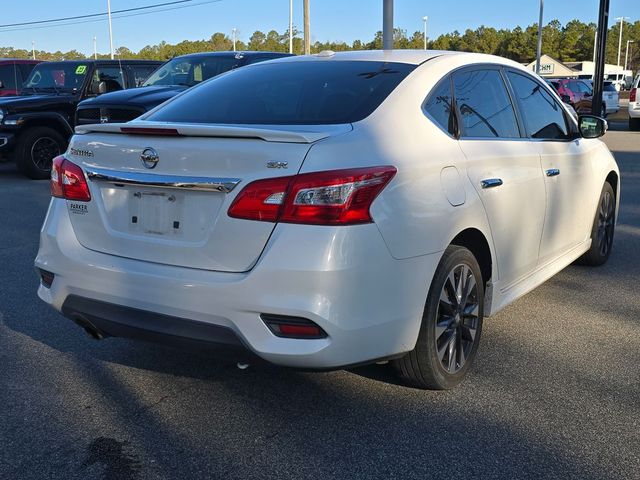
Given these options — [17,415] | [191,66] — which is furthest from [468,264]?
[191,66]

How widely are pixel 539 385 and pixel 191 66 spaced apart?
860 cm

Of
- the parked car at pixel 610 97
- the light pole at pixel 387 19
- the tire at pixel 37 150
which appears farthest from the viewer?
the parked car at pixel 610 97

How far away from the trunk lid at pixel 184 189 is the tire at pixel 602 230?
3291 millimetres

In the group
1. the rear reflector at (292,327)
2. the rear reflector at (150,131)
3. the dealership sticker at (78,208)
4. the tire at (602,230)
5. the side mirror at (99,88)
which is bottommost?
the tire at (602,230)

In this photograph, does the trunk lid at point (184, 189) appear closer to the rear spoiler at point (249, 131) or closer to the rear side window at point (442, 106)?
the rear spoiler at point (249, 131)

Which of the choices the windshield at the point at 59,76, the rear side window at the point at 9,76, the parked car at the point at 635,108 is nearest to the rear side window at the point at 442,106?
the windshield at the point at 59,76

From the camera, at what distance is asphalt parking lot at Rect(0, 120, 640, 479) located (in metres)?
2.89

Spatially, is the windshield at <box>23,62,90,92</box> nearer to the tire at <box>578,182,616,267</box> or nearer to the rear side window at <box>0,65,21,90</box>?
the rear side window at <box>0,65,21,90</box>

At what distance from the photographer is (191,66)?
10.9 m

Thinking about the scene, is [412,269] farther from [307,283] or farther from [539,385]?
[539,385]

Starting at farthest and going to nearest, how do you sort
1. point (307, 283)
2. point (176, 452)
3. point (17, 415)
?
point (17, 415)
point (176, 452)
point (307, 283)

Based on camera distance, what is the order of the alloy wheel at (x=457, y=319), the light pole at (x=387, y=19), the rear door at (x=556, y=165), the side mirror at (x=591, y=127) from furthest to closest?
the light pole at (x=387, y=19), the side mirror at (x=591, y=127), the rear door at (x=556, y=165), the alloy wheel at (x=457, y=319)

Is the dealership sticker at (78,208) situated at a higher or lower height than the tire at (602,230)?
higher

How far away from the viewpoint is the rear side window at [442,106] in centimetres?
354
